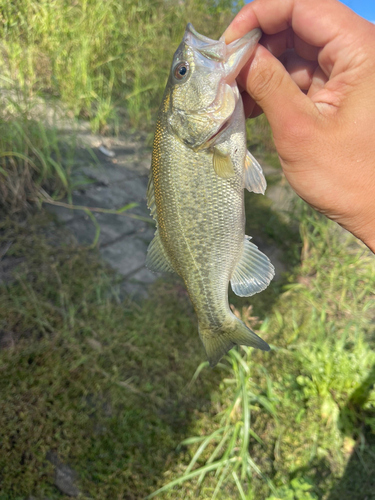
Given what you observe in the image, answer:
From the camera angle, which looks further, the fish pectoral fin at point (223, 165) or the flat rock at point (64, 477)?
the flat rock at point (64, 477)

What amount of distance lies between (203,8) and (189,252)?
19.2 feet

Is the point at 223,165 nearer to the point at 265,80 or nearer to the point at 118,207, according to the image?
the point at 265,80

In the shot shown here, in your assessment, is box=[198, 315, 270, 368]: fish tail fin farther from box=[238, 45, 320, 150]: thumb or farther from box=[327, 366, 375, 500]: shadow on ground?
box=[327, 366, 375, 500]: shadow on ground

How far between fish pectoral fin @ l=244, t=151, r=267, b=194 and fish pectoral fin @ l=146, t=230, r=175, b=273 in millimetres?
514

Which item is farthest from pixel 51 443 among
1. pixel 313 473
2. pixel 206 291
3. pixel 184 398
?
pixel 313 473

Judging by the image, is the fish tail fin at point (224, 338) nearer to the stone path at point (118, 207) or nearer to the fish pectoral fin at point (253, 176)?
the fish pectoral fin at point (253, 176)

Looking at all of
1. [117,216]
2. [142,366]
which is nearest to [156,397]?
[142,366]

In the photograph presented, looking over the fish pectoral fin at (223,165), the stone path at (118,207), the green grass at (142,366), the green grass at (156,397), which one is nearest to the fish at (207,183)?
the fish pectoral fin at (223,165)

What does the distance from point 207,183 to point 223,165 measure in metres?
0.11

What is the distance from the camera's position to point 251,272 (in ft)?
5.32

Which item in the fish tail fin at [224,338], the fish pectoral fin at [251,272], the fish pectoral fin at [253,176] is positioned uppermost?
the fish pectoral fin at [253,176]

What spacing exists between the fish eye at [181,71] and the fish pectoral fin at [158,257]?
2.54 feet

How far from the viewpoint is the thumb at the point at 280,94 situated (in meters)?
1.46

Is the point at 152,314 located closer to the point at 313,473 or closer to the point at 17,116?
the point at 313,473
